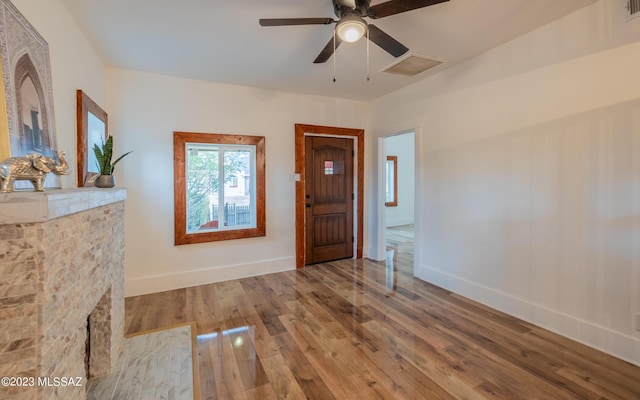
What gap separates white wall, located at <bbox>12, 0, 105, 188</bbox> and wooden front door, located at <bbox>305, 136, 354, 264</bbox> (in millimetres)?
2709

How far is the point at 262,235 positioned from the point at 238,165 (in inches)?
41.4

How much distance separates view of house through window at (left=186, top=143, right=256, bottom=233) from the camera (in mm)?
3684

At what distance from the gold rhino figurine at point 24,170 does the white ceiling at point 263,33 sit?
155 centimetres

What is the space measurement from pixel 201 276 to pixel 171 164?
4.90 feet

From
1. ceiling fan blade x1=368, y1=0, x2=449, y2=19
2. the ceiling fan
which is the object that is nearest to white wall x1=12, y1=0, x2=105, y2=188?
the ceiling fan

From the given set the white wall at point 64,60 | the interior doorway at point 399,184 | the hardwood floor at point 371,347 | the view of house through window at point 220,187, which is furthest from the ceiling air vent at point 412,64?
the interior doorway at point 399,184

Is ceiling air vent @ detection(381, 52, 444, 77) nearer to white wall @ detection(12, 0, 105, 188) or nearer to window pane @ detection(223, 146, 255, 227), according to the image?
window pane @ detection(223, 146, 255, 227)

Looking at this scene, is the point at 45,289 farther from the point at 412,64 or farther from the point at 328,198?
the point at 328,198

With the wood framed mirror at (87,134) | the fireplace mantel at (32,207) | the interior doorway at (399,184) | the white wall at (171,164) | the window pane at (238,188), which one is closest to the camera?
the fireplace mantel at (32,207)

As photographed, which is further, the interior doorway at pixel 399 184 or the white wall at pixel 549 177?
the interior doorway at pixel 399 184

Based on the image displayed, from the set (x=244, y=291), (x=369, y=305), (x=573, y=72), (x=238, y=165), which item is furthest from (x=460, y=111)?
(x=244, y=291)

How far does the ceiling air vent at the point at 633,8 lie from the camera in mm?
1956

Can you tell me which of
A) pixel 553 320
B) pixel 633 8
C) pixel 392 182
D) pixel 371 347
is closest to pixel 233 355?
pixel 371 347

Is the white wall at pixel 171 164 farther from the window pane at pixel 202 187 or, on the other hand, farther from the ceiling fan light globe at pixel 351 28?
the ceiling fan light globe at pixel 351 28
